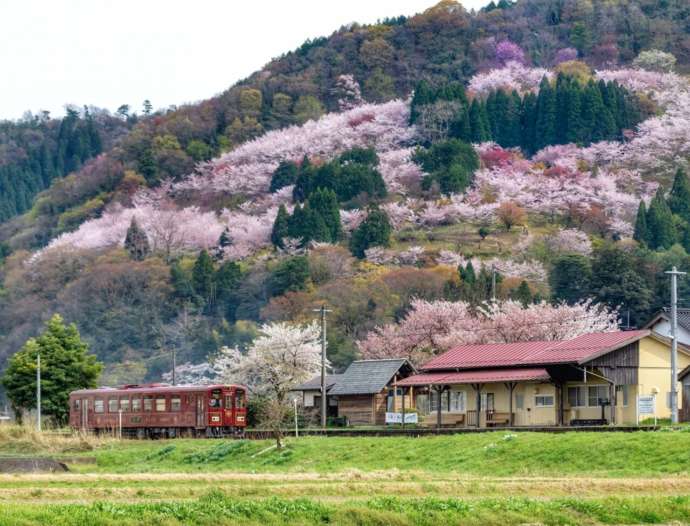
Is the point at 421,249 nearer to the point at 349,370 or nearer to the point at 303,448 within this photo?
the point at 349,370

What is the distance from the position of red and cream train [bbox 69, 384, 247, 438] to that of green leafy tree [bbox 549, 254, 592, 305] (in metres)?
30.1

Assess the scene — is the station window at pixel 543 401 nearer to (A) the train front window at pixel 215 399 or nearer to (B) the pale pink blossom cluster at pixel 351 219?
(A) the train front window at pixel 215 399

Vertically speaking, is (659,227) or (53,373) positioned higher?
(659,227)

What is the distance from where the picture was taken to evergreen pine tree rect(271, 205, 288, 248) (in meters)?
107

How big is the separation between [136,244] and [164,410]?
58882 mm

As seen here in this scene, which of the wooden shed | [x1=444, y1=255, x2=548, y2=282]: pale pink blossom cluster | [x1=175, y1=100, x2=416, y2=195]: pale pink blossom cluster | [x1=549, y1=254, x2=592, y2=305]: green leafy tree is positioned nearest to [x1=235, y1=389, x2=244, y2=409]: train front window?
the wooden shed

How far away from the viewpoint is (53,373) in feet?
216

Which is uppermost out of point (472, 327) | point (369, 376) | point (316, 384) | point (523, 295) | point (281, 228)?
point (281, 228)

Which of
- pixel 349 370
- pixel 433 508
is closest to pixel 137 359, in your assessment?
pixel 349 370

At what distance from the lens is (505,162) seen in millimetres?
117250

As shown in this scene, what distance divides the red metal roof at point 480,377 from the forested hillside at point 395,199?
14.8 meters

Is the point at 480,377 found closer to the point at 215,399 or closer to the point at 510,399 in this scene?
the point at 510,399

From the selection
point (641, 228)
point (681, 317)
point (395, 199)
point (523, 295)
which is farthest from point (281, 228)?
point (681, 317)

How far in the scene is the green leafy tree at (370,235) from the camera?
337ft
